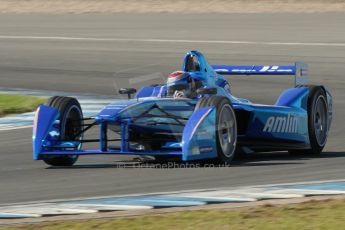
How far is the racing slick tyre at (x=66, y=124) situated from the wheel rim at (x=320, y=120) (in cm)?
280

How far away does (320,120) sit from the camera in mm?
12992

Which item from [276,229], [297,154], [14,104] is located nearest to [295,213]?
[276,229]

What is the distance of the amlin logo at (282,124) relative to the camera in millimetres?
12234

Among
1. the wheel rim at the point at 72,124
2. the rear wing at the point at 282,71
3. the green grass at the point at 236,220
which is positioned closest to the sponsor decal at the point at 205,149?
the wheel rim at the point at 72,124

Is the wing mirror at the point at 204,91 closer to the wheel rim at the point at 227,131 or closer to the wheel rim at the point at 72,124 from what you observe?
the wheel rim at the point at 227,131

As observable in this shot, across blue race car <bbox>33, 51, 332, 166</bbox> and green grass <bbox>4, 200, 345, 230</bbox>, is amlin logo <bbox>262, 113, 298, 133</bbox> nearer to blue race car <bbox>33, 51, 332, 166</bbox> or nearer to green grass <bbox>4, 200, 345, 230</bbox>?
blue race car <bbox>33, 51, 332, 166</bbox>

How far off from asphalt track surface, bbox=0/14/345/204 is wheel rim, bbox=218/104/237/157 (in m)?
0.24

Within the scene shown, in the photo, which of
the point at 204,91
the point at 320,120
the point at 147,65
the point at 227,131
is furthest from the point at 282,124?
the point at 147,65

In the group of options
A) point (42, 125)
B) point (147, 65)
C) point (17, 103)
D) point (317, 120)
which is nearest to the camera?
point (42, 125)

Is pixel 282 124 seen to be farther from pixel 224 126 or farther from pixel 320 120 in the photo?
pixel 224 126

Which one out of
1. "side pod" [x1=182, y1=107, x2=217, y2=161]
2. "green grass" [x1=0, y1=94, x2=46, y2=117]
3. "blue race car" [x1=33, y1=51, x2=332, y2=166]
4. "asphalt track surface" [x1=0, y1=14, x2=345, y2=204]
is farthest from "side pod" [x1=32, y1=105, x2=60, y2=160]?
"green grass" [x1=0, y1=94, x2=46, y2=117]

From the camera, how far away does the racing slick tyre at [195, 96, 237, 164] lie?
11216mm

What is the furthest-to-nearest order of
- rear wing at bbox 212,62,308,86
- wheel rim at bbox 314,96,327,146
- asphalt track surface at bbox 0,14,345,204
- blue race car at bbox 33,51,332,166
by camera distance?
rear wing at bbox 212,62,308,86, wheel rim at bbox 314,96,327,146, blue race car at bbox 33,51,332,166, asphalt track surface at bbox 0,14,345,204

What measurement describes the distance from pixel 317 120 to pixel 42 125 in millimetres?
3401
